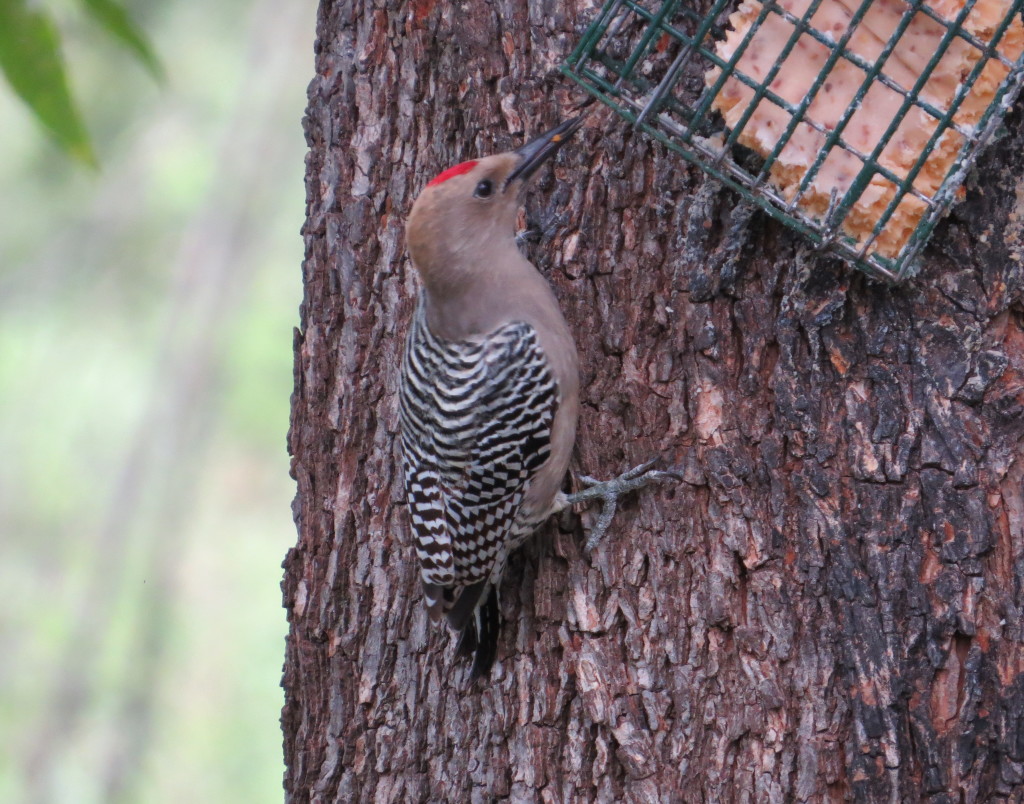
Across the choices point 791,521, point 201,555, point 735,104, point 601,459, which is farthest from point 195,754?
point 735,104

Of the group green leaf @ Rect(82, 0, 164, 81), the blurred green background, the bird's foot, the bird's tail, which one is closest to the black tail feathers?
the bird's tail

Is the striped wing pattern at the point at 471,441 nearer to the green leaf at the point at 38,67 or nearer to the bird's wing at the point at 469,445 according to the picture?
the bird's wing at the point at 469,445

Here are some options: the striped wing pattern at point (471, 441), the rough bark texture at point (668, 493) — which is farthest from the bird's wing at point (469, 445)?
the rough bark texture at point (668, 493)

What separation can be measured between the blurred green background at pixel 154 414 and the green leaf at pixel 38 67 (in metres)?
3.60

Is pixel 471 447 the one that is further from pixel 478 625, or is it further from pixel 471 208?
pixel 471 208

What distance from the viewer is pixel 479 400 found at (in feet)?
9.50

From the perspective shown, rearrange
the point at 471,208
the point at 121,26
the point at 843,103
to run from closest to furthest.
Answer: the point at 121,26 → the point at 843,103 → the point at 471,208

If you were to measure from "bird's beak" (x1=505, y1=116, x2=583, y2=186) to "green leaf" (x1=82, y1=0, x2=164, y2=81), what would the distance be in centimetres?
119

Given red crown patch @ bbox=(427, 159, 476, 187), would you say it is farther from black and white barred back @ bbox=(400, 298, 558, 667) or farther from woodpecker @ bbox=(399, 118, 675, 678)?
black and white barred back @ bbox=(400, 298, 558, 667)

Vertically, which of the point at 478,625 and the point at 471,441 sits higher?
the point at 471,441

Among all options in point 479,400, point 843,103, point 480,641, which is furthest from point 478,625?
point 843,103

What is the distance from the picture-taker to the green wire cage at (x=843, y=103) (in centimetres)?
230

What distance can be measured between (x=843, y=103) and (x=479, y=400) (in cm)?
116

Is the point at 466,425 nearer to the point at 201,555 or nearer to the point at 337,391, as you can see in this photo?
the point at 337,391
